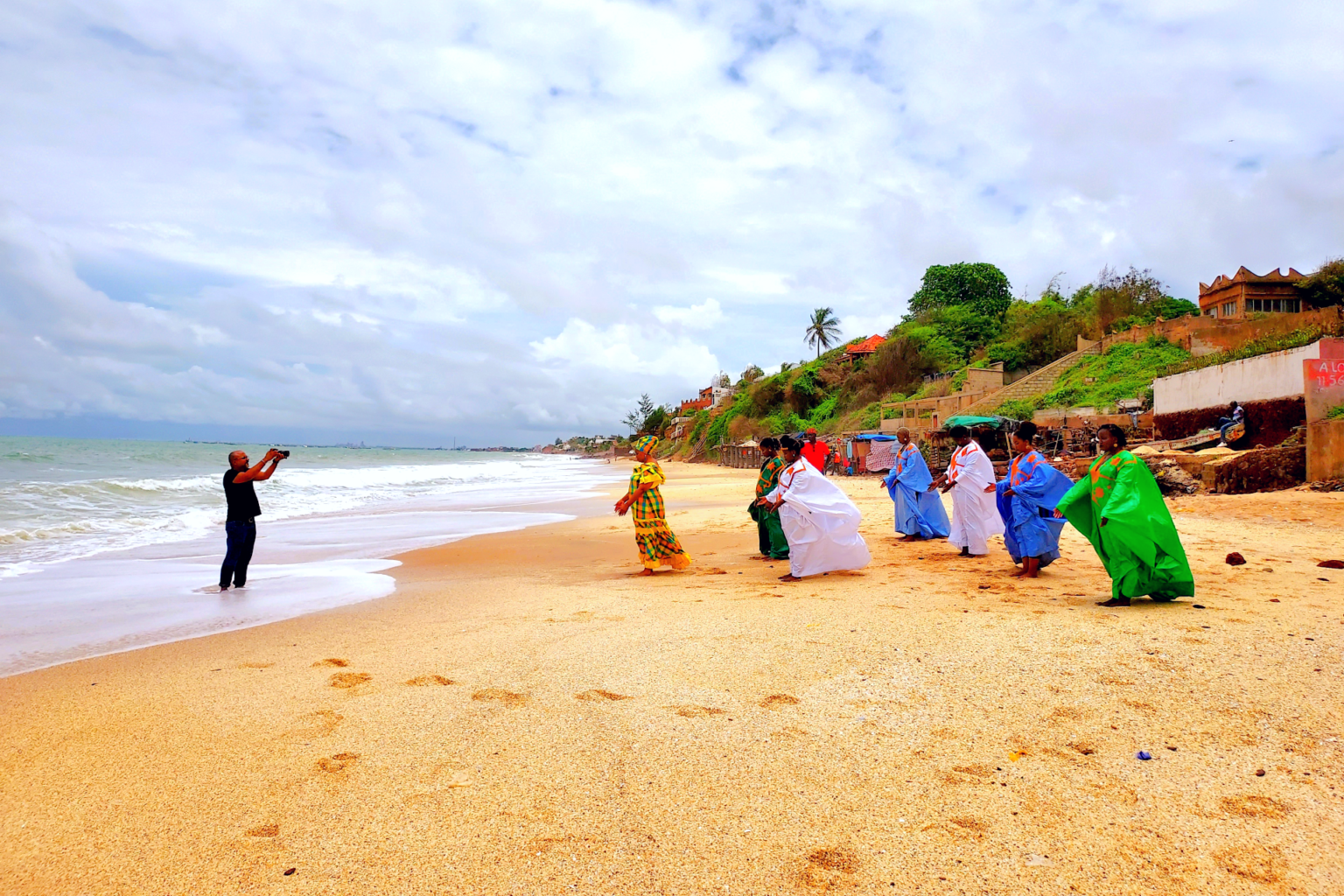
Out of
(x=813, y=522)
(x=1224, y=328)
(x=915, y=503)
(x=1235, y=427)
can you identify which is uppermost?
(x=1224, y=328)

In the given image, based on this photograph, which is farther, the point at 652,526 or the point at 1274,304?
the point at 1274,304

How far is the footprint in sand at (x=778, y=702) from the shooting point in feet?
11.9

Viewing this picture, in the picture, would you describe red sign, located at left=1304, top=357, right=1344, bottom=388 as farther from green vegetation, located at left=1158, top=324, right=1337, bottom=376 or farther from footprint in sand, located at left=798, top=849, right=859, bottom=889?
footprint in sand, located at left=798, top=849, right=859, bottom=889

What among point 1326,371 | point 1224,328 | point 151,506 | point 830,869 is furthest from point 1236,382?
point 151,506

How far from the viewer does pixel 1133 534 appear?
5.43 m

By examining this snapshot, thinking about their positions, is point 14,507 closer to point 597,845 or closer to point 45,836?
point 45,836

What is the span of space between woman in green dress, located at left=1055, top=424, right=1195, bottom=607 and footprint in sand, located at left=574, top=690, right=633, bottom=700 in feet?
12.6

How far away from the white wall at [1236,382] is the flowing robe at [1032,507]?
12.3m

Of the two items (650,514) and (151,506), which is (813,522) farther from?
(151,506)

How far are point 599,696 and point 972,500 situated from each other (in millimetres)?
6258

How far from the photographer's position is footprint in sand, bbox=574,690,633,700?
3812 mm

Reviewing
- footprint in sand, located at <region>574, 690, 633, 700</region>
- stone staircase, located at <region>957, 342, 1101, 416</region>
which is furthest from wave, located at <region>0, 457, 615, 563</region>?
stone staircase, located at <region>957, 342, 1101, 416</region>

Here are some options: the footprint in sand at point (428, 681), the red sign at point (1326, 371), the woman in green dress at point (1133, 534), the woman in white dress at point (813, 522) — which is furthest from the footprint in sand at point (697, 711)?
the red sign at point (1326, 371)

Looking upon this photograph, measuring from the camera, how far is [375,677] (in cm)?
425
